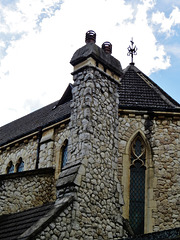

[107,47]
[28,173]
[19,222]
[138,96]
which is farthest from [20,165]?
[19,222]

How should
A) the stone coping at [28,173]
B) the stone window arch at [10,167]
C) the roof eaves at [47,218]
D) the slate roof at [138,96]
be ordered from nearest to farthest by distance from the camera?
the roof eaves at [47,218]
the stone coping at [28,173]
the slate roof at [138,96]
the stone window arch at [10,167]

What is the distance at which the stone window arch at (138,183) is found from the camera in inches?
521

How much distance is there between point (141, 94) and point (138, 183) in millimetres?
3428

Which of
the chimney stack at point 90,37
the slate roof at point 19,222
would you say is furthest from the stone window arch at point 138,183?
the slate roof at point 19,222

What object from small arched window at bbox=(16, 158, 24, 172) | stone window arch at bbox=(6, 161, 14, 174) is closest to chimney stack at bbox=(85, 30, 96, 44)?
small arched window at bbox=(16, 158, 24, 172)

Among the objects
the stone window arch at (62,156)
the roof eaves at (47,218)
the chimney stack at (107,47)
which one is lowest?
the roof eaves at (47,218)

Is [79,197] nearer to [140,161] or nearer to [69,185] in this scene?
[69,185]

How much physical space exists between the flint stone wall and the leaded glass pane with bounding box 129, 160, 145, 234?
1.23ft

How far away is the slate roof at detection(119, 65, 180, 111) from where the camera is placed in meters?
14.6

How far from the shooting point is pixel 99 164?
1016 cm

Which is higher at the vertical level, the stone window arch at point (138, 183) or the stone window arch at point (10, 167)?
the stone window arch at point (10, 167)

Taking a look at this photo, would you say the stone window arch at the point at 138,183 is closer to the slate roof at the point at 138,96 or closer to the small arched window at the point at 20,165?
the slate roof at the point at 138,96

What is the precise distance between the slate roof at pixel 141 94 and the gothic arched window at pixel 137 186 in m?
1.27

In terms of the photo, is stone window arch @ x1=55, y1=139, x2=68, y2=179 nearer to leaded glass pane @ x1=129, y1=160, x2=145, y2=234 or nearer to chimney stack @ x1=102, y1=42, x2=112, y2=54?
leaded glass pane @ x1=129, y1=160, x2=145, y2=234
